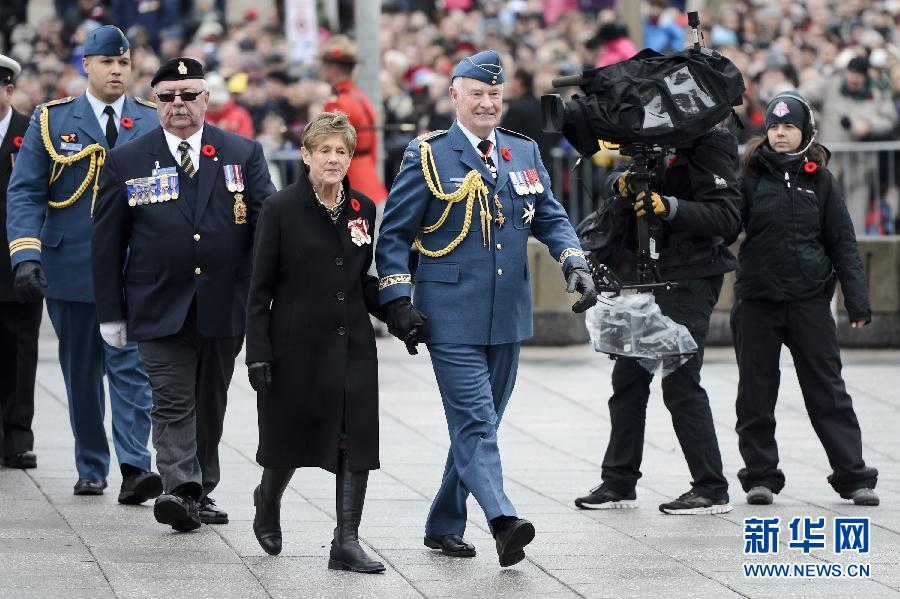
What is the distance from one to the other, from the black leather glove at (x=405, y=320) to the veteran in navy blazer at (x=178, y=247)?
3.35 ft

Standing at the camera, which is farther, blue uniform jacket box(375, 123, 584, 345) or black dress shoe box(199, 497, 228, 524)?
black dress shoe box(199, 497, 228, 524)

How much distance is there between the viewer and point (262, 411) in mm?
7449

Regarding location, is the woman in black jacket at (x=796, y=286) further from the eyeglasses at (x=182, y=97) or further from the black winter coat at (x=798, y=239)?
the eyeglasses at (x=182, y=97)

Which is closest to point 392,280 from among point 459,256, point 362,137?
point 459,256

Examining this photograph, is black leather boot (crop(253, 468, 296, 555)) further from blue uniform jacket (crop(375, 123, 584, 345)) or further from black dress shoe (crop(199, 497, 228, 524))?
blue uniform jacket (crop(375, 123, 584, 345))

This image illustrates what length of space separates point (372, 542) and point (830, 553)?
1865 mm

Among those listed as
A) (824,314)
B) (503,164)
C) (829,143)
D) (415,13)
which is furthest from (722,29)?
(503,164)

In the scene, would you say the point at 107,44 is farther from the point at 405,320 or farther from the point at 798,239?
the point at 798,239

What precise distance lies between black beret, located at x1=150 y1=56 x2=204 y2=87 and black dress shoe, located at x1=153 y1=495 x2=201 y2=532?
1.79m

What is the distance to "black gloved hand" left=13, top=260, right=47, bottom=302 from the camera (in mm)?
8609

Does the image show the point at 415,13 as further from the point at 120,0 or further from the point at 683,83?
the point at 683,83

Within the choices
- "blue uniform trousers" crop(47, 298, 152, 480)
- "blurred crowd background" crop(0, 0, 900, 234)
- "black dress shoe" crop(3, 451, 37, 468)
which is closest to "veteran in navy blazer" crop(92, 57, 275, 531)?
"blue uniform trousers" crop(47, 298, 152, 480)

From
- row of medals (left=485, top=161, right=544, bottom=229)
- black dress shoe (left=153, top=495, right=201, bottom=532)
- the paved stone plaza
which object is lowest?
the paved stone plaza

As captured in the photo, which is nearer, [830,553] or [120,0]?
[830,553]
